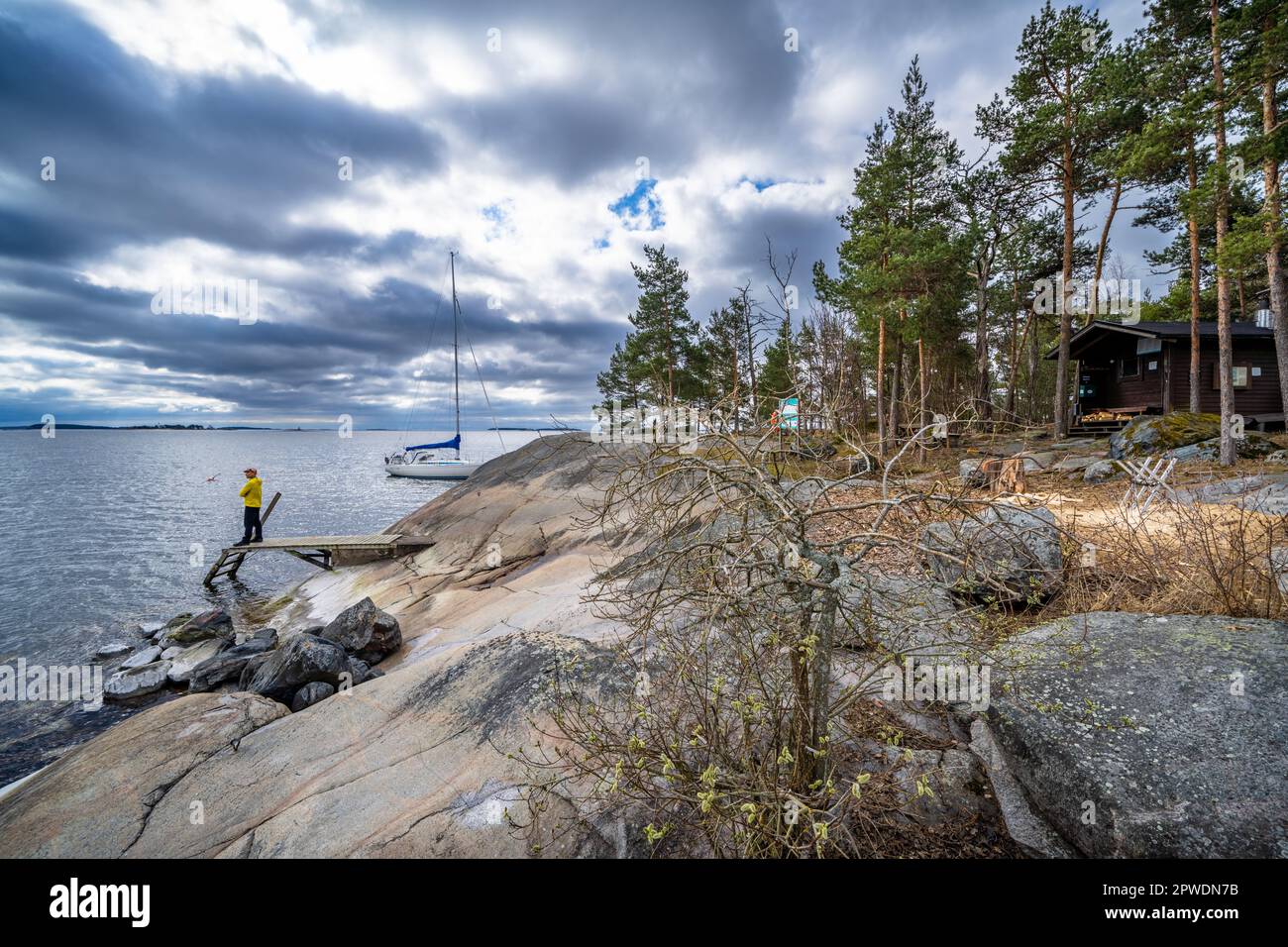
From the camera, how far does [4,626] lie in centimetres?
1350

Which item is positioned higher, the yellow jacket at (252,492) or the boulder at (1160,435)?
the boulder at (1160,435)

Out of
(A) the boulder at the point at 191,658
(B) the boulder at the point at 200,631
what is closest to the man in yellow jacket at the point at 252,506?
(B) the boulder at the point at 200,631

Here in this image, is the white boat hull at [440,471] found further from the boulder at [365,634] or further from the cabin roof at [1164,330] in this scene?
the cabin roof at [1164,330]

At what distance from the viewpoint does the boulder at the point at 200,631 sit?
501 inches

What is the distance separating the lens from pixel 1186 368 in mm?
22672

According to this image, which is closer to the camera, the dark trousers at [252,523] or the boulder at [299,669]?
the boulder at [299,669]

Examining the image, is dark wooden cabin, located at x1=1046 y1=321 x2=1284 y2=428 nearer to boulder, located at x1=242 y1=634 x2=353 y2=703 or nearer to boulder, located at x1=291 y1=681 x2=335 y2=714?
boulder, located at x1=242 y1=634 x2=353 y2=703

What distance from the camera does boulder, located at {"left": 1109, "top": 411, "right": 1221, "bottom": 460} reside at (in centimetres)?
1698

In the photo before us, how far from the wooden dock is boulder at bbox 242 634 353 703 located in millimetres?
9392

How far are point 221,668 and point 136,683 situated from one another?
6.39ft

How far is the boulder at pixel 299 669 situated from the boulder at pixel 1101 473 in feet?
63.8

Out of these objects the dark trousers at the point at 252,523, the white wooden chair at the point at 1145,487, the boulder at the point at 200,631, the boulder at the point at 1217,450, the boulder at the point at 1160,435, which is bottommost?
the boulder at the point at 200,631

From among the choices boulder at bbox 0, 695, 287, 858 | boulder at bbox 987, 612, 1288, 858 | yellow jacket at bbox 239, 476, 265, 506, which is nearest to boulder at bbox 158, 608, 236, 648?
yellow jacket at bbox 239, 476, 265, 506

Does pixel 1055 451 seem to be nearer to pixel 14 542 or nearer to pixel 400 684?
pixel 400 684
